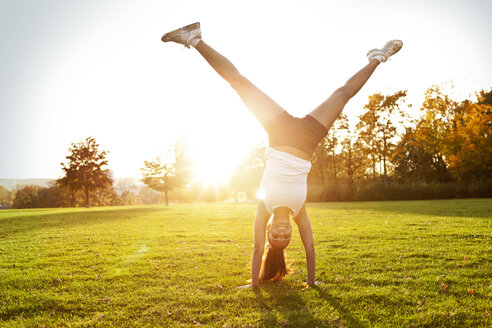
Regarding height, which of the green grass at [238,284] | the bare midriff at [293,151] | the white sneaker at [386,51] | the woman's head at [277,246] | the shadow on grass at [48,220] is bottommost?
the green grass at [238,284]

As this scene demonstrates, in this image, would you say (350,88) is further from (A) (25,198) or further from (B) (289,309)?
(A) (25,198)

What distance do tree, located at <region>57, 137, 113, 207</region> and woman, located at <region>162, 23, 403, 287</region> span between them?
35796 mm

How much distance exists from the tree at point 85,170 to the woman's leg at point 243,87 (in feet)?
118

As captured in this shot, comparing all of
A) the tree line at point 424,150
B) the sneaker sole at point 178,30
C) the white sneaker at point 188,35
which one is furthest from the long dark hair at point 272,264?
the tree line at point 424,150

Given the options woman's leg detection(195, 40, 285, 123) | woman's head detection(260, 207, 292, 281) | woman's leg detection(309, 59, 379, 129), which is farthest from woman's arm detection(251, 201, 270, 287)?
woman's leg detection(309, 59, 379, 129)

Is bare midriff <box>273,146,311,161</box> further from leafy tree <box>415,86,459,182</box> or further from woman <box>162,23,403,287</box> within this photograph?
leafy tree <box>415,86,459,182</box>

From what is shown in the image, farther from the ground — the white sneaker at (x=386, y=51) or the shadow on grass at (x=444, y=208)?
the white sneaker at (x=386, y=51)

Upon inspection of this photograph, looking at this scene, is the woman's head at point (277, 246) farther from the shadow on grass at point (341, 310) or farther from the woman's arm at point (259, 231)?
the shadow on grass at point (341, 310)

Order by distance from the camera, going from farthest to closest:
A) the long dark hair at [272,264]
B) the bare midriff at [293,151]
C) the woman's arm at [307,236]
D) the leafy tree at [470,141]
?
the leafy tree at [470,141] < the long dark hair at [272,264] < the woman's arm at [307,236] < the bare midriff at [293,151]

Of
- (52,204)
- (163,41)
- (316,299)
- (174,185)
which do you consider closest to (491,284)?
(316,299)

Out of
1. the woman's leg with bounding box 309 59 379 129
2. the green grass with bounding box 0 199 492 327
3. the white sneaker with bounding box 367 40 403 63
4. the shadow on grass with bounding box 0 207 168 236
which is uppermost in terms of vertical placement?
the white sneaker with bounding box 367 40 403 63

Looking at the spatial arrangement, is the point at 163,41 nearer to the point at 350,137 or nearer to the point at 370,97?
the point at 370,97

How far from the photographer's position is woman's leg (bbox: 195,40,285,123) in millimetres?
5184

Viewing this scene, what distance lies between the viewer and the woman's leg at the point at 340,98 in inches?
209
